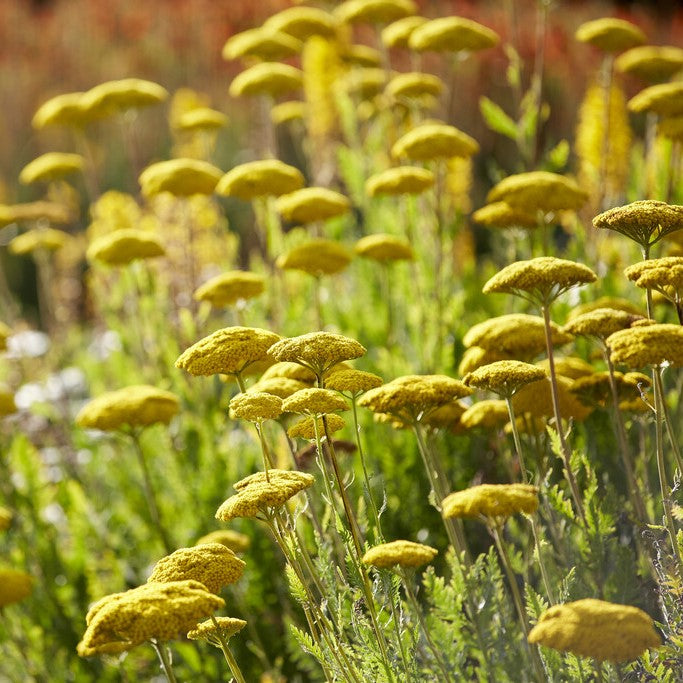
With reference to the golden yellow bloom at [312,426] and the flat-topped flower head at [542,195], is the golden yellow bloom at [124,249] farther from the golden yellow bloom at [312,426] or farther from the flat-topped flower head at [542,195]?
the golden yellow bloom at [312,426]

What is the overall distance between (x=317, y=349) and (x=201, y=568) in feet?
1.37

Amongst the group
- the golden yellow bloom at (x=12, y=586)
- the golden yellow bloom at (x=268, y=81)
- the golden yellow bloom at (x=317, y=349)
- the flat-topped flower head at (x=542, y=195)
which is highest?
the golden yellow bloom at (x=268, y=81)

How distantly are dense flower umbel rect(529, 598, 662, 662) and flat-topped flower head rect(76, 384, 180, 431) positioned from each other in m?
1.43

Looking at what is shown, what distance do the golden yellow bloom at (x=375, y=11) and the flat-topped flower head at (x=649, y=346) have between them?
232cm

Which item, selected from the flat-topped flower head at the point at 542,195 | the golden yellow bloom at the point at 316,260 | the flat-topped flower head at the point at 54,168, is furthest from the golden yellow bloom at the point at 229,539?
the flat-topped flower head at the point at 54,168

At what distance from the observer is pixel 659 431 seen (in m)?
1.94

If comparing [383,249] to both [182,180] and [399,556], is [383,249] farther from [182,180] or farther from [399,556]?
[399,556]

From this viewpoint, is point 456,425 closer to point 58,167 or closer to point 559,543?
point 559,543

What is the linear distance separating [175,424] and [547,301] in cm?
225

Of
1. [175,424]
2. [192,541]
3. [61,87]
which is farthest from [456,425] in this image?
[61,87]

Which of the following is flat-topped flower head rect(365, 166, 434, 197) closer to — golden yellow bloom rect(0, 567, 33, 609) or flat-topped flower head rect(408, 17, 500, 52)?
flat-topped flower head rect(408, 17, 500, 52)

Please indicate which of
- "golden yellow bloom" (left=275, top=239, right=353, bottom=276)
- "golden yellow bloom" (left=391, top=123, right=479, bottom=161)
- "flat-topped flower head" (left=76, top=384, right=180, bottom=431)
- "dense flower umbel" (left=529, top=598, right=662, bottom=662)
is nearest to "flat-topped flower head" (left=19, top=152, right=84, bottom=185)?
"golden yellow bloom" (left=275, top=239, right=353, bottom=276)

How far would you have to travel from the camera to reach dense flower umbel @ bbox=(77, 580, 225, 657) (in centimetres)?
149

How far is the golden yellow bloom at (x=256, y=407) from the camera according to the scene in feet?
6.03
